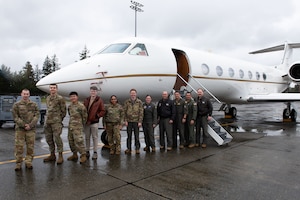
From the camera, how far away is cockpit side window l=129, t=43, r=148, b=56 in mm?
8288

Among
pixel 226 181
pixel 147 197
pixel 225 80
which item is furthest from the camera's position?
pixel 225 80

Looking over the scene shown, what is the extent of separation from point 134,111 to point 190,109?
1759mm

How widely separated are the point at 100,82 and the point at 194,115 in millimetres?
2761

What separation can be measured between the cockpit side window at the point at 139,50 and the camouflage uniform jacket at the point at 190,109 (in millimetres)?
2108

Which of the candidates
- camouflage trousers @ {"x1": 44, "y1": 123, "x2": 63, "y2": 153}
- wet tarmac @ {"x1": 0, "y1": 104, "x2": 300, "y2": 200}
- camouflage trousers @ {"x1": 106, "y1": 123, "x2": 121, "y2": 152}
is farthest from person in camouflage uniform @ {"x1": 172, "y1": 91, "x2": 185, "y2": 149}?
camouflage trousers @ {"x1": 44, "y1": 123, "x2": 63, "y2": 153}

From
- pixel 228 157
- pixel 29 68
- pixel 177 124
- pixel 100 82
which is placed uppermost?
pixel 29 68

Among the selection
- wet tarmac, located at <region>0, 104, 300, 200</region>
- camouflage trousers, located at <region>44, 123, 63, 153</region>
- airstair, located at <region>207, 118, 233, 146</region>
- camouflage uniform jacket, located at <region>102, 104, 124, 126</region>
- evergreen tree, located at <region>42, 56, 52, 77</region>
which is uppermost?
evergreen tree, located at <region>42, 56, 52, 77</region>

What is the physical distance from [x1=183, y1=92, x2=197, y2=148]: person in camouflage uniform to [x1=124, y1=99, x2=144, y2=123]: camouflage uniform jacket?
136 centimetres

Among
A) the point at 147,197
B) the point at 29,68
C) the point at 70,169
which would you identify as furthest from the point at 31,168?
the point at 29,68

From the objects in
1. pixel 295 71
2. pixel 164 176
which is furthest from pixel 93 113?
pixel 295 71

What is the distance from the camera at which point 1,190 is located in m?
4.17

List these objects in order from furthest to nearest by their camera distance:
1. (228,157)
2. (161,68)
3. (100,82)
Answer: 1. (161,68)
2. (100,82)
3. (228,157)

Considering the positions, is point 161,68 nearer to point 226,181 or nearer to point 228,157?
point 228,157

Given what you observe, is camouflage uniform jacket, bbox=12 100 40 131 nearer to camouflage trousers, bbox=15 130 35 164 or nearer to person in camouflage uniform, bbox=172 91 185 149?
camouflage trousers, bbox=15 130 35 164
